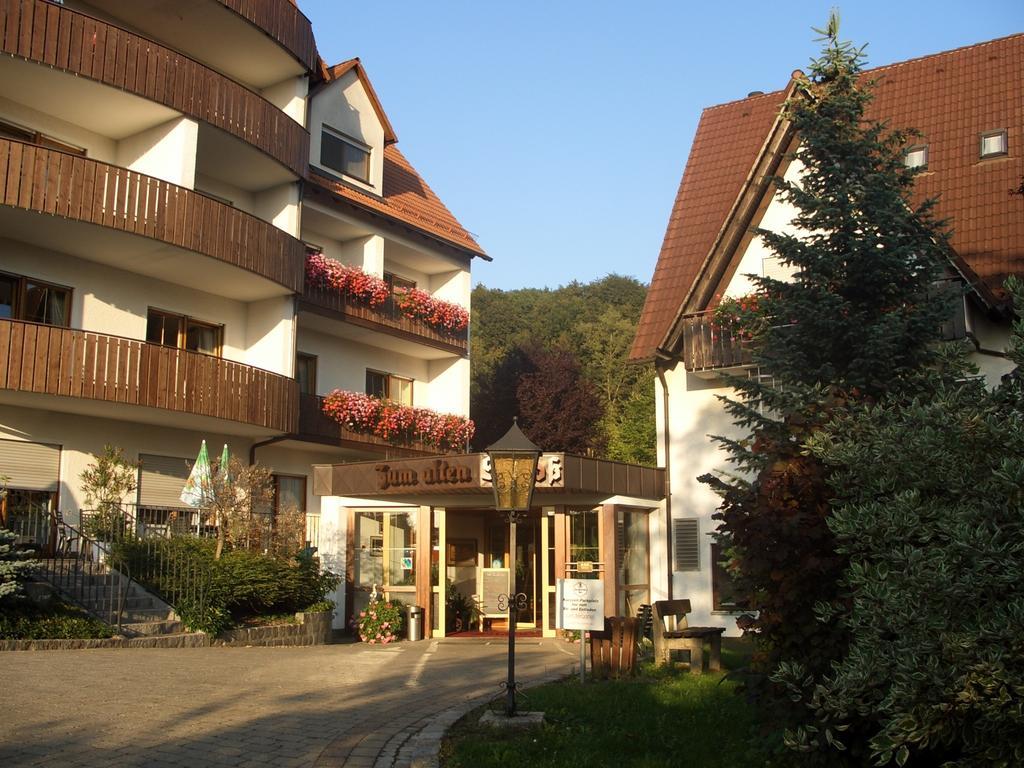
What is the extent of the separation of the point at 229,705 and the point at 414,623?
31.9 feet

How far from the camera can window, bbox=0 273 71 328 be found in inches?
743

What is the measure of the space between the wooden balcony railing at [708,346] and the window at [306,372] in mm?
9429

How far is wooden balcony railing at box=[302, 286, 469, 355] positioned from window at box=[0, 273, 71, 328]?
5.46m

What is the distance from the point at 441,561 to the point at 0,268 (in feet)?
32.3

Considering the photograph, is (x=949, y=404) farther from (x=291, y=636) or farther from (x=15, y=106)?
(x=15, y=106)

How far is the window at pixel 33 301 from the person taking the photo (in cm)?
1886

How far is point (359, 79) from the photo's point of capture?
2736cm

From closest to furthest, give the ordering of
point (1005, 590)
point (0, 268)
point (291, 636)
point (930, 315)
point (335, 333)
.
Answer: point (1005, 590)
point (930, 315)
point (291, 636)
point (0, 268)
point (335, 333)

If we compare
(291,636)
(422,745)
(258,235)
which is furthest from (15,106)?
(422,745)

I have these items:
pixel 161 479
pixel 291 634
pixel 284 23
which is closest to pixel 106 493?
pixel 161 479

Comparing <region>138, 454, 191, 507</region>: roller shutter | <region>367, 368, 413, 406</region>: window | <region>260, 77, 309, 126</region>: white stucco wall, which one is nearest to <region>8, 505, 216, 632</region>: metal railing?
<region>138, 454, 191, 507</region>: roller shutter

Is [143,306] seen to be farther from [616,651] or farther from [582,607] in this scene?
[616,651]

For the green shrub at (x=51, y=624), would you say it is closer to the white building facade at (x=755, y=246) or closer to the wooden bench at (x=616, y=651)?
the wooden bench at (x=616, y=651)

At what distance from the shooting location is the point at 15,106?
62.6 ft
